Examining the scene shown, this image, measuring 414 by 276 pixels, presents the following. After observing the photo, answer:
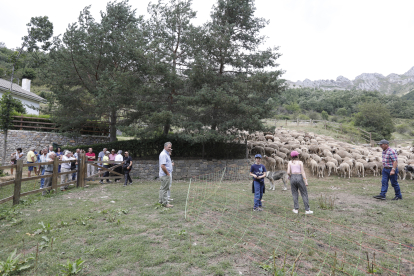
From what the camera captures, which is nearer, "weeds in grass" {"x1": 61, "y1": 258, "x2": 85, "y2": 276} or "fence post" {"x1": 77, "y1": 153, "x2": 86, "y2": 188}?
"weeds in grass" {"x1": 61, "y1": 258, "x2": 85, "y2": 276}

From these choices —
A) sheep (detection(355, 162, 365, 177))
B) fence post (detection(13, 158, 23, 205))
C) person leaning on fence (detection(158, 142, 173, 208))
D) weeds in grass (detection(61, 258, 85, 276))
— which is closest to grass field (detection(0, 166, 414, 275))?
weeds in grass (detection(61, 258, 85, 276))

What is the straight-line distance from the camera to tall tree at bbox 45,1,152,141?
15.1 m

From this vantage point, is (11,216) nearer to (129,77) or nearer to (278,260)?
(278,260)

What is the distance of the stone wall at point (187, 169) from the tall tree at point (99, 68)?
409 centimetres

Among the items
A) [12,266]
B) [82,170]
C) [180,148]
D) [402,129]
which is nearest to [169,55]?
[180,148]

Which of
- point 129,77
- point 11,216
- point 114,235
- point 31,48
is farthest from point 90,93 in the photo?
point 114,235

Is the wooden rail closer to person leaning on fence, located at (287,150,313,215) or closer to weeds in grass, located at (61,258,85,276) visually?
person leaning on fence, located at (287,150,313,215)

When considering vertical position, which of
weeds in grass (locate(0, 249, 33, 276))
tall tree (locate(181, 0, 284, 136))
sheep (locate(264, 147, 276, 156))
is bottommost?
weeds in grass (locate(0, 249, 33, 276))

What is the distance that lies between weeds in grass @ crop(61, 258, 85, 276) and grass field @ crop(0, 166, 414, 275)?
107 millimetres

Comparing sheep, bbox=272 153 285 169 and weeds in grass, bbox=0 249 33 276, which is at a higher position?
sheep, bbox=272 153 285 169

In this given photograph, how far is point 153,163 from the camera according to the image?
16.6 m

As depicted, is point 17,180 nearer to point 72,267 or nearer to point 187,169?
point 72,267

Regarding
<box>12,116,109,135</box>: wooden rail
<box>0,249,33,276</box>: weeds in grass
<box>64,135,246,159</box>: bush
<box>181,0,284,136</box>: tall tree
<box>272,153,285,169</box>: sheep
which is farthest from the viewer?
<box>12,116,109,135</box>: wooden rail

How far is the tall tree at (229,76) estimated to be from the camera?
1395cm
